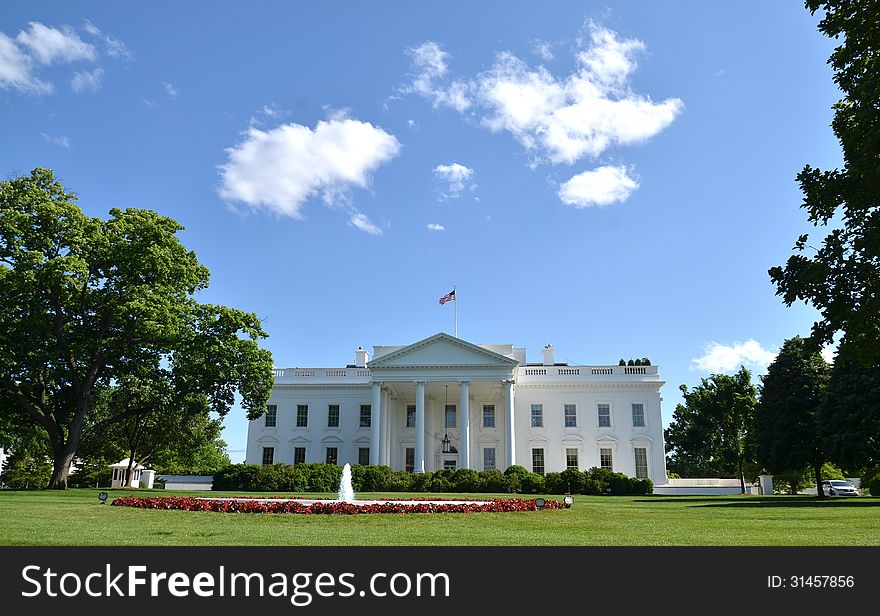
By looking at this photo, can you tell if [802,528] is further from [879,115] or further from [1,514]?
[1,514]

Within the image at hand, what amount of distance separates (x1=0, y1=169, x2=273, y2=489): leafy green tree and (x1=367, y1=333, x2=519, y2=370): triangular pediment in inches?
510

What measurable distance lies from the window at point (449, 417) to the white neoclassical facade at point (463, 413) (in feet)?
0.25

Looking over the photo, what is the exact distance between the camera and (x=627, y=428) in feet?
158

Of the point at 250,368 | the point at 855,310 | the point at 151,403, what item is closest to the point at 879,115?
the point at 855,310

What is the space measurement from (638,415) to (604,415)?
240cm

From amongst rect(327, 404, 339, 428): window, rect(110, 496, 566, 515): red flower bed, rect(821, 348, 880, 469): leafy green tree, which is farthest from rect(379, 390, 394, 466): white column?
rect(110, 496, 566, 515): red flower bed

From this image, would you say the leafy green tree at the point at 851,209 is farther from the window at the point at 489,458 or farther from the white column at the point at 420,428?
the window at the point at 489,458

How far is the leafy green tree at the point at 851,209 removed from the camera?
14.6 m

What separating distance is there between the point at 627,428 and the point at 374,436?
18.2m

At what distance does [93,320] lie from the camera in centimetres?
3086

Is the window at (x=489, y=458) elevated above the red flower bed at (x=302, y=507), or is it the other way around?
the window at (x=489, y=458)

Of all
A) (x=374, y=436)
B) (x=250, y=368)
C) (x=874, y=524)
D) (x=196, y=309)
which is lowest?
(x=874, y=524)

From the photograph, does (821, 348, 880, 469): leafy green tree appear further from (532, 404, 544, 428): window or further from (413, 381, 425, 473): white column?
(413, 381, 425, 473): white column

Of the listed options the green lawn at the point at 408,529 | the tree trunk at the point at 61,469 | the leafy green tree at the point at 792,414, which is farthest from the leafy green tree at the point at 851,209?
the tree trunk at the point at 61,469
